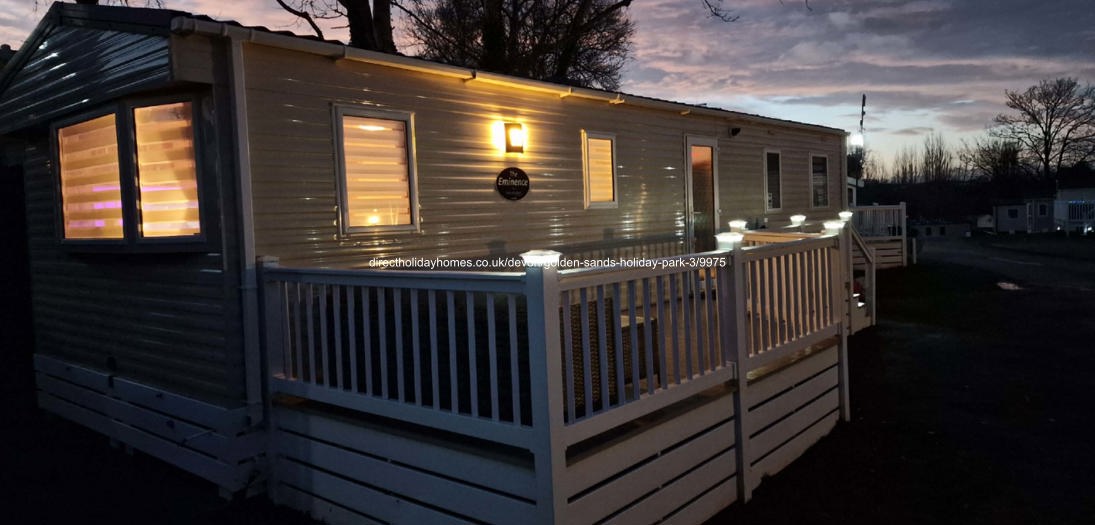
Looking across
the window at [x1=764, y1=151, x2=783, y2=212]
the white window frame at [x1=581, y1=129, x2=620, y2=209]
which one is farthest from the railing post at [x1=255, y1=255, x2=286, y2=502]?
the window at [x1=764, y1=151, x2=783, y2=212]

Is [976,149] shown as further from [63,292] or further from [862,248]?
[63,292]

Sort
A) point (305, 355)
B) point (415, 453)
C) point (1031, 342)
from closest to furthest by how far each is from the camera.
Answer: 1. point (415, 453)
2. point (305, 355)
3. point (1031, 342)

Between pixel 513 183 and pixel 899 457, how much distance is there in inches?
161

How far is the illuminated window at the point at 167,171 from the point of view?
15.7ft

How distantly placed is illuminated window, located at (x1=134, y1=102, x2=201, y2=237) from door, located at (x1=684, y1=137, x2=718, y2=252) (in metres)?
6.72

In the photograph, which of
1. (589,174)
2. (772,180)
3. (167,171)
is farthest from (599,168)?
(167,171)

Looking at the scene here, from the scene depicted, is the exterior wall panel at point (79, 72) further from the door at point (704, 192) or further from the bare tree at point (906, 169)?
the bare tree at point (906, 169)

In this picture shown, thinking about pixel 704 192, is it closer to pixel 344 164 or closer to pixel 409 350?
pixel 344 164

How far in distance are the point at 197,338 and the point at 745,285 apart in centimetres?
368

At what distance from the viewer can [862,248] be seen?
34.6ft

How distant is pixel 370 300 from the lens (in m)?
5.41

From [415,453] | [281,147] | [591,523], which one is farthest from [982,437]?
[281,147]

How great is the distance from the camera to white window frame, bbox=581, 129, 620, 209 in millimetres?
7902

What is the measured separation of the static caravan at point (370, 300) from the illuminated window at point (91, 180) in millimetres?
25
